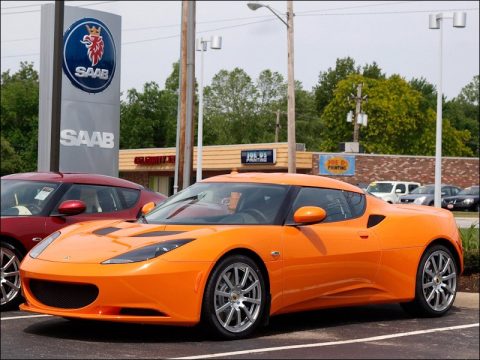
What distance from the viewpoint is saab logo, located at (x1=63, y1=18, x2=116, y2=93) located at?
50.0 ft

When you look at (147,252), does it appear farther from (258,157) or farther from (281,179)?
(258,157)

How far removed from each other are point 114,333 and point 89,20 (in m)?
10.1

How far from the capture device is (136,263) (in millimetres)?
6227

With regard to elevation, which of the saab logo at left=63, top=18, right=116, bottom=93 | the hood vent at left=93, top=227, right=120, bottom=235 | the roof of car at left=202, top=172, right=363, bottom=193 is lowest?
the hood vent at left=93, top=227, right=120, bottom=235

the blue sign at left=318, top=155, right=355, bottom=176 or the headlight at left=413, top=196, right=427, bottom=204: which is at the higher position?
the blue sign at left=318, top=155, right=355, bottom=176

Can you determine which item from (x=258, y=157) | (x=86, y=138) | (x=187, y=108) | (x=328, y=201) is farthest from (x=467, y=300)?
(x=258, y=157)

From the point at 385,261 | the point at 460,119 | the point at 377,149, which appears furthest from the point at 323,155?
the point at 460,119

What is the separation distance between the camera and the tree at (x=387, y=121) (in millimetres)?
77688

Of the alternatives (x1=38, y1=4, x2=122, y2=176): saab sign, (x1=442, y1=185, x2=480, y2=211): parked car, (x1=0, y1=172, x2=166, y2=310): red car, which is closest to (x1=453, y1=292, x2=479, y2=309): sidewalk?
(x1=0, y1=172, x2=166, y2=310): red car

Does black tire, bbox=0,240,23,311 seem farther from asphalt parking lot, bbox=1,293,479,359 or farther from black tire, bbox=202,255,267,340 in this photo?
black tire, bbox=202,255,267,340

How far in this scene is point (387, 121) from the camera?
7769 cm

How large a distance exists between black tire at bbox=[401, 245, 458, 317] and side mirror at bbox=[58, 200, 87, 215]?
3.09m

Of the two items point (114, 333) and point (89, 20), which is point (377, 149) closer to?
point (89, 20)

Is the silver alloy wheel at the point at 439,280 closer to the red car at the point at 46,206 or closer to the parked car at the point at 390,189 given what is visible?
the red car at the point at 46,206
